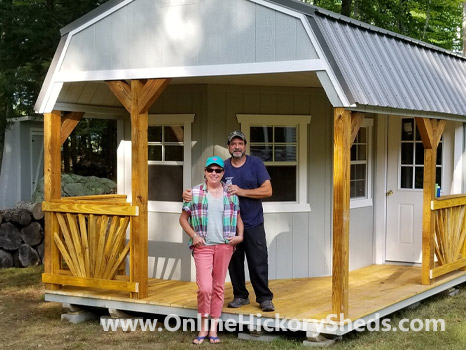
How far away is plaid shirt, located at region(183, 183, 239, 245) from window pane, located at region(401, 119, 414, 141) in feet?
14.3

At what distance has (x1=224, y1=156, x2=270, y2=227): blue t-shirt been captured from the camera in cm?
681

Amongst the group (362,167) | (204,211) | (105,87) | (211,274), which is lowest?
(211,274)

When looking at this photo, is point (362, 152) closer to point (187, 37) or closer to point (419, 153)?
point (419, 153)

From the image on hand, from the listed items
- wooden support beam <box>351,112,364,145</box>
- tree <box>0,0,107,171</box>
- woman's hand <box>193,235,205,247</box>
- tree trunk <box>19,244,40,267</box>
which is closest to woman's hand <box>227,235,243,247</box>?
woman's hand <box>193,235,205,247</box>

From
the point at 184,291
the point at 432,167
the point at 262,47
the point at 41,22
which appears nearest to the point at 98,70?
the point at 262,47

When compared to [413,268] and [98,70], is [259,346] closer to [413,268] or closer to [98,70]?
[98,70]

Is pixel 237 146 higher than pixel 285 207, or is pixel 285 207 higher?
pixel 237 146

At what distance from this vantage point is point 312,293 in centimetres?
772

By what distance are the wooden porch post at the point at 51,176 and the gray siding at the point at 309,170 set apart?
1345 millimetres

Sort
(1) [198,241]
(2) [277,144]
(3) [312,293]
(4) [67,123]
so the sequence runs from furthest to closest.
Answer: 1. (2) [277,144]
2. (4) [67,123]
3. (3) [312,293]
4. (1) [198,241]

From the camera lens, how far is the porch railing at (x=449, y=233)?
8555 millimetres

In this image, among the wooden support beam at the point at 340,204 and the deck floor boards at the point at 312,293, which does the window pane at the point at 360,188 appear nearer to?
the deck floor boards at the point at 312,293

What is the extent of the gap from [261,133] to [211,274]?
8.97 ft

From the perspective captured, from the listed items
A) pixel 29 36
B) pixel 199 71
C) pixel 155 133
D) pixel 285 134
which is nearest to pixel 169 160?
pixel 155 133
